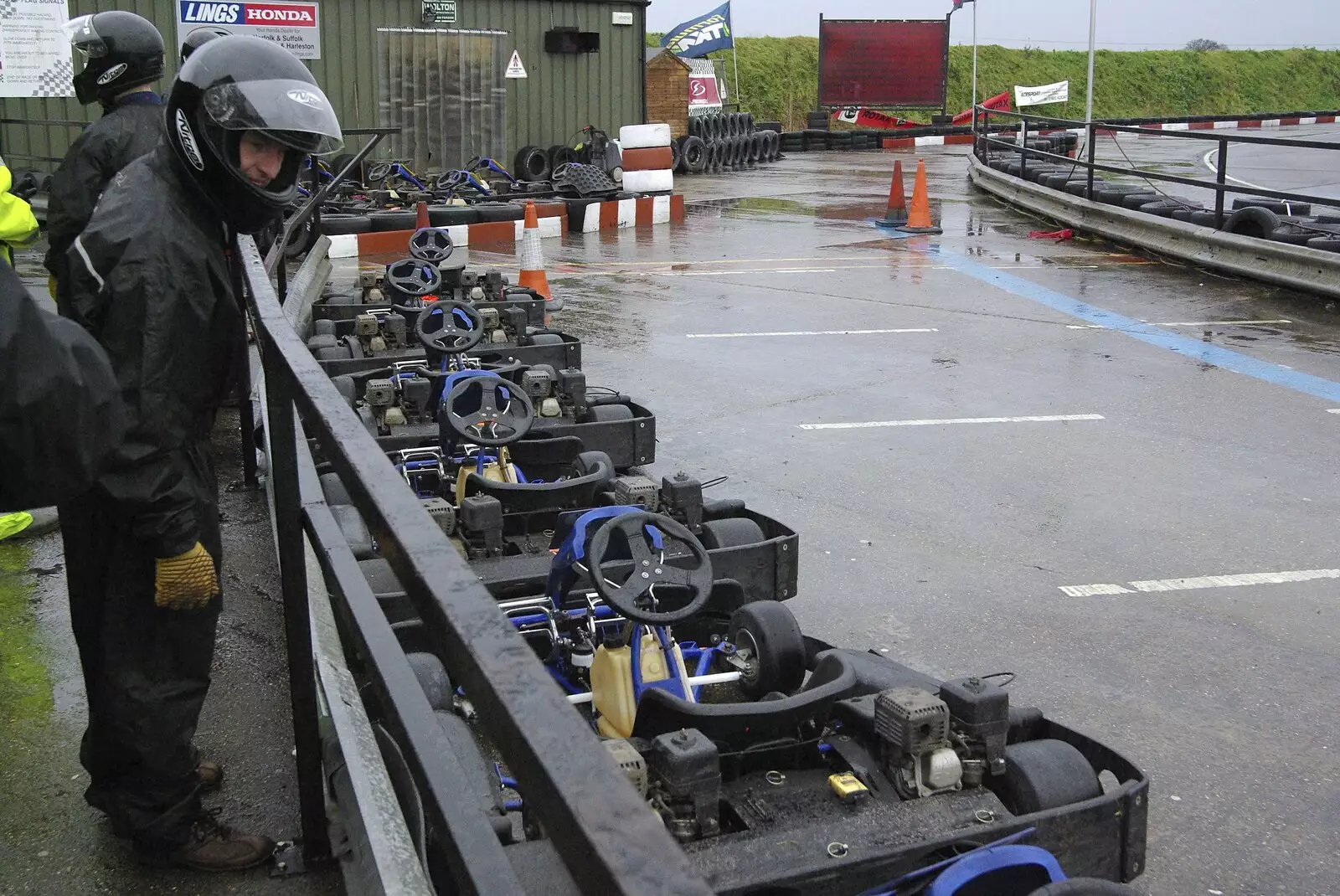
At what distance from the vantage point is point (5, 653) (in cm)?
436

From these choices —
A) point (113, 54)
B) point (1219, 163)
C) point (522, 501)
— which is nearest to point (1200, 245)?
point (1219, 163)

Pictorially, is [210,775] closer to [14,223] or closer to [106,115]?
[14,223]

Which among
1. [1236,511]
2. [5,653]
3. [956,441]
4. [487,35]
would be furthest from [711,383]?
[487,35]

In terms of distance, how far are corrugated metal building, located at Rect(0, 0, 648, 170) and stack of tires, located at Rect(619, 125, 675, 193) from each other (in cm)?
348

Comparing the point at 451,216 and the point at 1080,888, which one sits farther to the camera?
the point at 451,216

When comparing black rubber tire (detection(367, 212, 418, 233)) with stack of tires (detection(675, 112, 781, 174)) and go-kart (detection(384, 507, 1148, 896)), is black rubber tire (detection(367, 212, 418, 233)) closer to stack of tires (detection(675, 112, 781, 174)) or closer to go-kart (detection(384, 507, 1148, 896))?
go-kart (detection(384, 507, 1148, 896))

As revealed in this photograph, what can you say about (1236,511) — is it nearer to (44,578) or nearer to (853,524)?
(853,524)

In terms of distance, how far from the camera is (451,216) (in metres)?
15.9

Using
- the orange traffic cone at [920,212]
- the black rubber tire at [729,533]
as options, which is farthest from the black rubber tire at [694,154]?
the black rubber tire at [729,533]

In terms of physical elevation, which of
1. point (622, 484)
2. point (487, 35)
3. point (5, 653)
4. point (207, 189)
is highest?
point (487, 35)

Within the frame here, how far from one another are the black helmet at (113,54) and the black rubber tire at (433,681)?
3.01 m

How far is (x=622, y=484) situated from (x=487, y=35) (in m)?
18.1

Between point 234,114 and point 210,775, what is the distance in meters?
1.69

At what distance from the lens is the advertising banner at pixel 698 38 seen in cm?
3062
